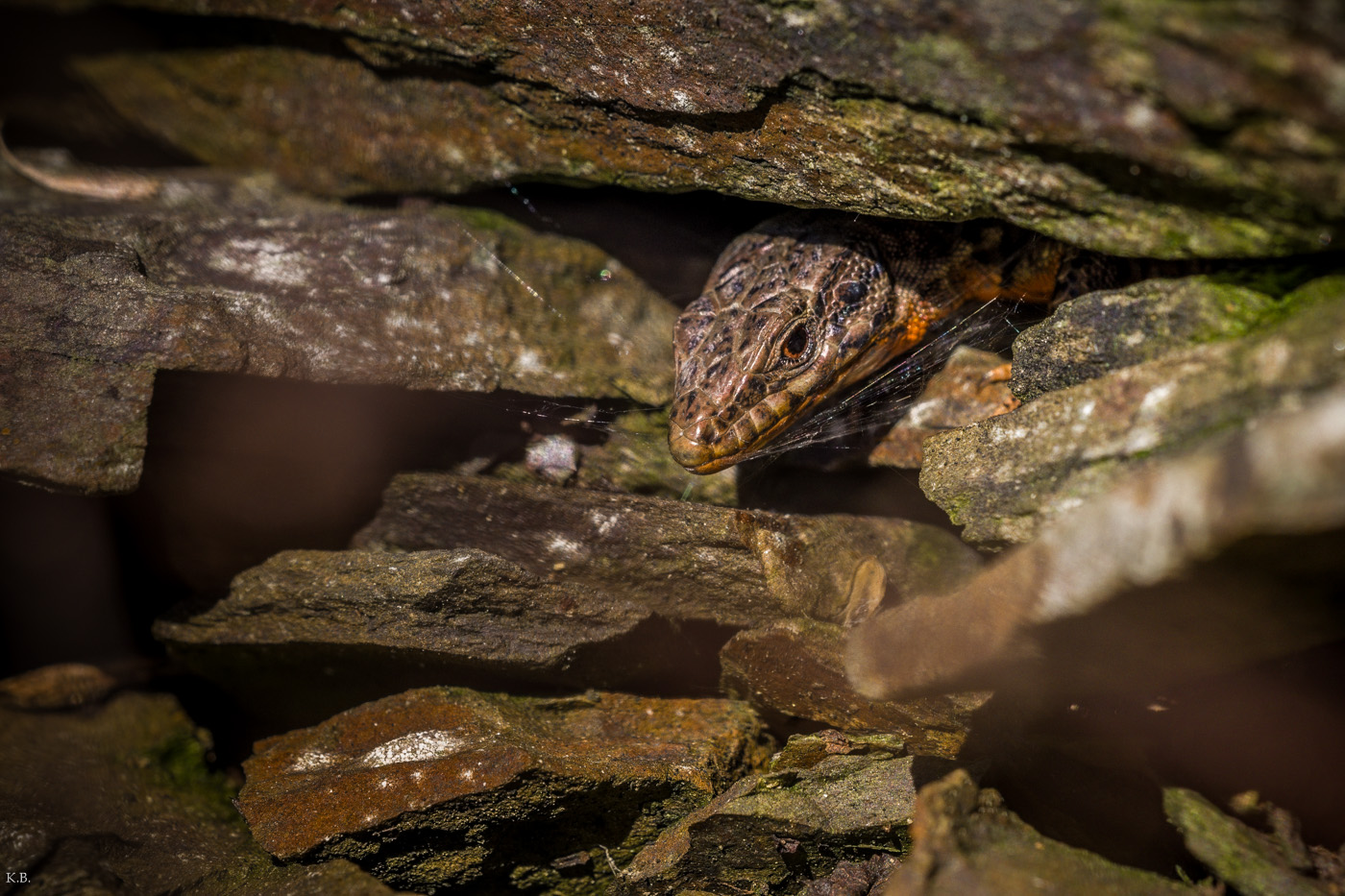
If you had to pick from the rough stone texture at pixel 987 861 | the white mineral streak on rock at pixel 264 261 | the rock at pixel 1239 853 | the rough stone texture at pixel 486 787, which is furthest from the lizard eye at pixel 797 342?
the white mineral streak on rock at pixel 264 261

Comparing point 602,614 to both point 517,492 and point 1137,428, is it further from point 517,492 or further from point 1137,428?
point 1137,428

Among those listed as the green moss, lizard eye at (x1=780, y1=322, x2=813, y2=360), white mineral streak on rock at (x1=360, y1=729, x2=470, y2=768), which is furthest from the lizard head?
the green moss

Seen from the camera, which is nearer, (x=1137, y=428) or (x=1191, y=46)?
(x=1191, y=46)

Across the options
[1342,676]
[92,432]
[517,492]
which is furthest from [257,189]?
[1342,676]

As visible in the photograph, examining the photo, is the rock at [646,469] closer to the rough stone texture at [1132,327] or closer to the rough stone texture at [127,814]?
the rough stone texture at [1132,327]

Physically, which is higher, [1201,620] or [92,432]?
[1201,620]

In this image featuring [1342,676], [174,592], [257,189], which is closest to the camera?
[1342,676]
